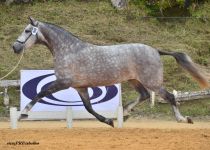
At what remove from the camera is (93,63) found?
12.7 metres

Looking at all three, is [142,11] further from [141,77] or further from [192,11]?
[141,77]

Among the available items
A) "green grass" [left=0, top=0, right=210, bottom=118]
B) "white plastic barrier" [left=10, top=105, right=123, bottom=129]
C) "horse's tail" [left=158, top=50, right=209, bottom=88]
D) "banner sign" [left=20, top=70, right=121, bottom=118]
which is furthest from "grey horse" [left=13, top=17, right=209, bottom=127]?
"green grass" [left=0, top=0, right=210, bottom=118]

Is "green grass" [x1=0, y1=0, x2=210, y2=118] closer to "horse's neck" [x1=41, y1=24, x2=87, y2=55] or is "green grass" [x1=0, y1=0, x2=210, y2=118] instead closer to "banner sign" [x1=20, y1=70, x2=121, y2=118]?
"banner sign" [x1=20, y1=70, x2=121, y2=118]

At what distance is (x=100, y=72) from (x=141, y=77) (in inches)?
32.2

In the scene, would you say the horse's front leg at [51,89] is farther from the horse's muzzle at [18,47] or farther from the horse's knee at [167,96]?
the horse's knee at [167,96]

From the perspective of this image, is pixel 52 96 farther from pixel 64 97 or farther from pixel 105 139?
pixel 105 139

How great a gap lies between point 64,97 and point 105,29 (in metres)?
9.64

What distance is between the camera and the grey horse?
494 inches

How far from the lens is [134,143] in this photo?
38.2 ft

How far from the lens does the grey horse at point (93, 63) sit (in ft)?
41.1

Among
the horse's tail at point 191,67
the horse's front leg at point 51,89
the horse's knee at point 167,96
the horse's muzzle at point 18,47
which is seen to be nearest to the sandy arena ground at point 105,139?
the horse's front leg at point 51,89

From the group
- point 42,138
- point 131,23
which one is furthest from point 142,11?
point 42,138

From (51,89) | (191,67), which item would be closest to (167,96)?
(191,67)

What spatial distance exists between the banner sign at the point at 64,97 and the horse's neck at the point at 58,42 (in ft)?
11.2
